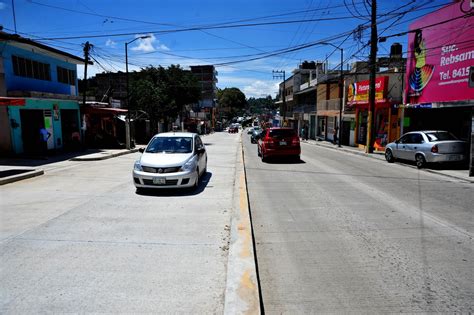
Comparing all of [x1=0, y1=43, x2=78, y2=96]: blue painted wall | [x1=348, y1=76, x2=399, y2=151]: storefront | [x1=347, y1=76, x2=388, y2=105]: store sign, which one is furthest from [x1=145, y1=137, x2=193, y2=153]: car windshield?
[x1=347, y1=76, x2=388, y2=105]: store sign

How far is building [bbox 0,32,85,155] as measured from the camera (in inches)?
711

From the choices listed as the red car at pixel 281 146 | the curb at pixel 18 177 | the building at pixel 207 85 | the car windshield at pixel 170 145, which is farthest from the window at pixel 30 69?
the building at pixel 207 85

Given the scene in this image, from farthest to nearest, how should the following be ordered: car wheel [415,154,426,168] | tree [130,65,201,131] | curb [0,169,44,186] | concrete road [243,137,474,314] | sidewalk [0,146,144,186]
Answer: tree [130,65,201,131]
car wheel [415,154,426,168]
sidewalk [0,146,144,186]
curb [0,169,44,186]
concrete road [243,137,474,314]

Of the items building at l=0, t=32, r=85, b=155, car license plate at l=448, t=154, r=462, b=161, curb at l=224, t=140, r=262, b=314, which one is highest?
building at l=0, t=32, r=85, b=155

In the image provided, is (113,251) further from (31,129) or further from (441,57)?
(441,57)

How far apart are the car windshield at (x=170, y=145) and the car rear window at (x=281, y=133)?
7574 mm

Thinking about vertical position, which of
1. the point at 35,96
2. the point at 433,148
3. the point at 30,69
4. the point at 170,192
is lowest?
the point at 170,192

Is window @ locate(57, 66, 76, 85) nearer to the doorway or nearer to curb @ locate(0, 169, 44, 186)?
the doorway

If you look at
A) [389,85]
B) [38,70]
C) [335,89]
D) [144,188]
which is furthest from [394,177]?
[335,89]

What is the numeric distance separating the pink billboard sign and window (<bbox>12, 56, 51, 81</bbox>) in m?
21.1

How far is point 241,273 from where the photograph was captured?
4305 millimetres

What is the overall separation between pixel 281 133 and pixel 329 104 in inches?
961

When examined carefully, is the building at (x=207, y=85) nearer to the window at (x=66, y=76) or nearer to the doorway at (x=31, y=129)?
the window at (x=66, y=76)

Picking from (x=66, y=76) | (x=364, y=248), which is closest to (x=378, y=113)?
(x=66, y=76)
